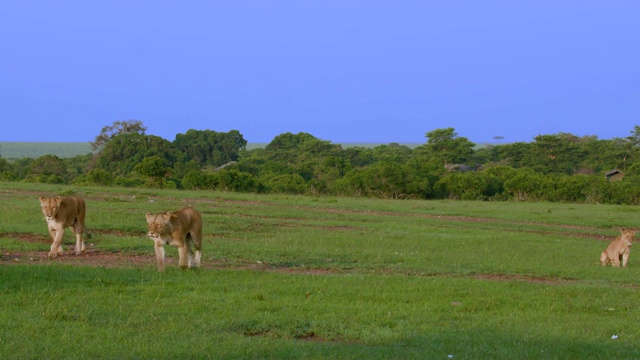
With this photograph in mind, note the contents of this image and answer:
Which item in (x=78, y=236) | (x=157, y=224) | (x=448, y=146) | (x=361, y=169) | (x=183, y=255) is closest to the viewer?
(x=157, y=224)

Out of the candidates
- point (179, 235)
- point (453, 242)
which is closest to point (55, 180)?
point (453, 242)

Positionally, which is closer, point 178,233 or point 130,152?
point 178,233

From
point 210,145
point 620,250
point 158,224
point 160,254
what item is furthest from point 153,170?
point 210,145

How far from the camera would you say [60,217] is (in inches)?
558

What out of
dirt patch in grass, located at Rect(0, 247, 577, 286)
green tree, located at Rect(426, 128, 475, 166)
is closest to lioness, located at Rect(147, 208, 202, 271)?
dirt patch in grass, located at Rect(0, 247, 577, 286)

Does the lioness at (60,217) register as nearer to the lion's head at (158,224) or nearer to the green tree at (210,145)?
the lion's head at (158,224)

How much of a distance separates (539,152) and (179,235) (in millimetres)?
64556

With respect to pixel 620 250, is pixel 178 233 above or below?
above

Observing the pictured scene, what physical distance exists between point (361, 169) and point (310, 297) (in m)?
39.3

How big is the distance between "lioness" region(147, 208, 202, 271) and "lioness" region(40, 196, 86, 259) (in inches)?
106

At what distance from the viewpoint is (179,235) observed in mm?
12234

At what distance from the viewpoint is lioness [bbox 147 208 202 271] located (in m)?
12.0

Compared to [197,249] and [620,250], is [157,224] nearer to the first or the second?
[197,249]

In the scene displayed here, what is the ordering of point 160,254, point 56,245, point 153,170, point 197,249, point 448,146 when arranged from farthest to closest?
1. point 448,146
2. point 153,170
3. point 56,245
4. point 197,249
5. point 160,254
